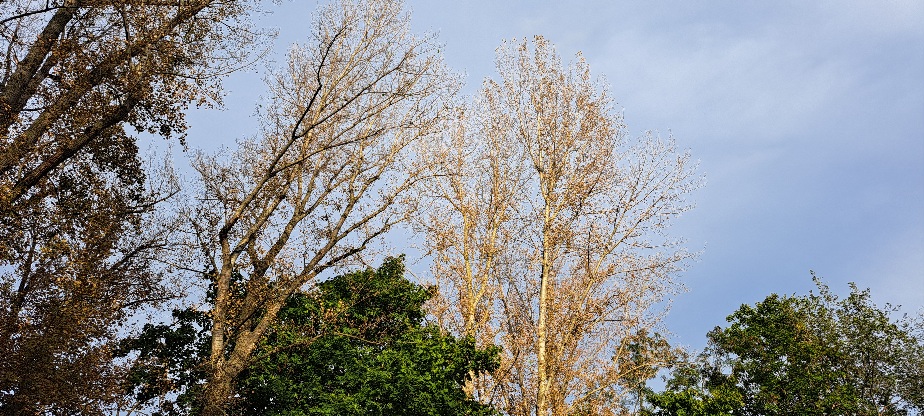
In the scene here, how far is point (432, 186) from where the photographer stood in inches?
857

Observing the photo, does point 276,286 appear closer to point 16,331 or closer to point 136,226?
point 136,226

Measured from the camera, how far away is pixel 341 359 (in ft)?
59.7

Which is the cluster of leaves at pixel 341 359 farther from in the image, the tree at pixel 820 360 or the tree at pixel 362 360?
the tree at pixel 820 360

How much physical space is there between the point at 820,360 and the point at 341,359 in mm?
21636

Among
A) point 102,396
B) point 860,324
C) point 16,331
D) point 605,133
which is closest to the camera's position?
point 16,331

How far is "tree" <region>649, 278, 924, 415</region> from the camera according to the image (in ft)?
93.5

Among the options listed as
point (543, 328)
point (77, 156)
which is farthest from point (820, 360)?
point (77, 156)

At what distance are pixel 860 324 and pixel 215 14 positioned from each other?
2892cm

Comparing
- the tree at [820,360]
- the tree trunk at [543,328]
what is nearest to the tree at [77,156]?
the tree trunk at [543,328]

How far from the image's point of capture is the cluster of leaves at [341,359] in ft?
55.1

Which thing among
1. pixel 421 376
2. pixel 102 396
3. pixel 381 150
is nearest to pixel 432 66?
pixel 381 150

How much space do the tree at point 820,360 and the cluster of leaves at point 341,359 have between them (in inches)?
588

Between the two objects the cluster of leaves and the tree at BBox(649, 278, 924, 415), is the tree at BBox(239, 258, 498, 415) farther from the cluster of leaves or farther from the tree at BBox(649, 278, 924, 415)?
the tree at BBox(649, 278, 924, 415)

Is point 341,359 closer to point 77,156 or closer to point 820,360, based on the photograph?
point 77,156
